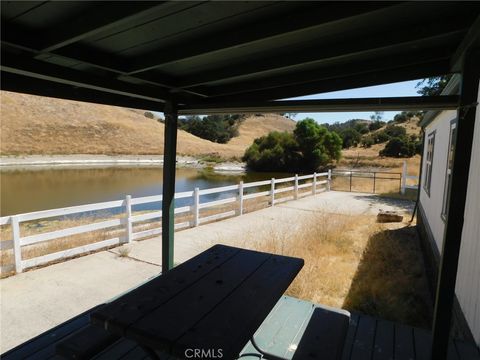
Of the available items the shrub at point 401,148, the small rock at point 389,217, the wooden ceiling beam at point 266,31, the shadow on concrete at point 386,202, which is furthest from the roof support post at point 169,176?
the shrub at point 401,148

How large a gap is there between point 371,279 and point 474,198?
2.14 meters

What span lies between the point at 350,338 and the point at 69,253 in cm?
448

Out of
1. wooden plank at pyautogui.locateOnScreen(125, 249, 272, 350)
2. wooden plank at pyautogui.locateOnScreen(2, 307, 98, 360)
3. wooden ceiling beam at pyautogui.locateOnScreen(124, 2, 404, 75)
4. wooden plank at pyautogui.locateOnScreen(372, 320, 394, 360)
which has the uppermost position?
wooden ceiling beam at pyautogui.locateOnScreen(124, 2, 404, 75)

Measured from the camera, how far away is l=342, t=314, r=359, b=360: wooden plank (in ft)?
8.15

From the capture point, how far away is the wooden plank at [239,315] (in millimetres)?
1422

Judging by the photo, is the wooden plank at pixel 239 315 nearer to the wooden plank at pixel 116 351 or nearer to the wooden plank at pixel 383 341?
the wooden plank at pixel 383 341

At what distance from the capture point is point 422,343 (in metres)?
2.64

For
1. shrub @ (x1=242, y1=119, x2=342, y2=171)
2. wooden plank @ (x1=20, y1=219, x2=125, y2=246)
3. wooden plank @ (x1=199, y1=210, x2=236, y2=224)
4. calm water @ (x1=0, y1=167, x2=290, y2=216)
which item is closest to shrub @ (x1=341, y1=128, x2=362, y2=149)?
shrub @ (x1=242, y1=119, x2=342, y2=171)

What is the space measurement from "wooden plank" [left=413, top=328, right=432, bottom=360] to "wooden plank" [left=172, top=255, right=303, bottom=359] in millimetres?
1224

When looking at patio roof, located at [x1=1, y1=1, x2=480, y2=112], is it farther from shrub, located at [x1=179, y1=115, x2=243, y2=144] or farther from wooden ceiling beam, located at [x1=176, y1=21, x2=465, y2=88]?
shrub, located at [x1=179, y1=115, x2=243, y2=144]

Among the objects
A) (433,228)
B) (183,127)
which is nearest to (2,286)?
(433,228)

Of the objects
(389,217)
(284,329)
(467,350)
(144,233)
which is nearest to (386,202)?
(389,217)

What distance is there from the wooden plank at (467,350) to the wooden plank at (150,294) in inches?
77.0

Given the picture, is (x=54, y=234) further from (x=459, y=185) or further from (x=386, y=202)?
(x=386, y=202)
